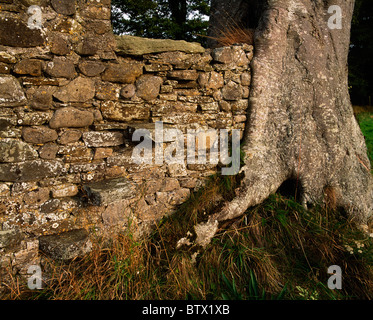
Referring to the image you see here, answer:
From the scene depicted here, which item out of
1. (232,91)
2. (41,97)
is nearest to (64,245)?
(41,97)

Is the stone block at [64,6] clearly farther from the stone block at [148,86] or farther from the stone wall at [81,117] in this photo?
the stone block at [148,86]

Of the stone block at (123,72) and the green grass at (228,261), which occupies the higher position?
the stone block at (123,72)

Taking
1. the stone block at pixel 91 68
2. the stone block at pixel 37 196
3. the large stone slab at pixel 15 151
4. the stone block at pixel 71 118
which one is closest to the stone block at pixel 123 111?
the stone block at pixel 71 118

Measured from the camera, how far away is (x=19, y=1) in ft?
6.47

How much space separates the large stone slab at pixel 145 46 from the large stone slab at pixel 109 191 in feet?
3.75

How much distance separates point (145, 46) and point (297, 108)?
172 cm

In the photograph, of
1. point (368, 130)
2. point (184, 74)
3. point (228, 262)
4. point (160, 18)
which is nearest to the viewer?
point (228, 262)

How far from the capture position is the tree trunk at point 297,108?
9.48 ft

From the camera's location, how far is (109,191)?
7.25 feet

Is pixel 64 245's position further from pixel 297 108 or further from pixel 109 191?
pixel 297 108

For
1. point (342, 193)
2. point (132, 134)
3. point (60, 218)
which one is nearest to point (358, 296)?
point (342, 193)

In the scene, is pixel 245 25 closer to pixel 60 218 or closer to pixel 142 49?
pixel 142 49

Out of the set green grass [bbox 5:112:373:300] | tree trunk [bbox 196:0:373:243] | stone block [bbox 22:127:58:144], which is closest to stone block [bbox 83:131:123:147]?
stone block [bbox 22:127:58:144]

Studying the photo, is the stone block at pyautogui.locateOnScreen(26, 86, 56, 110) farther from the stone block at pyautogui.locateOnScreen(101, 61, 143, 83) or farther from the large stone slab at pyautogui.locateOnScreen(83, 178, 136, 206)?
the large stone slab at pyautogui.locateOnScreen(83, 178, 136, 206)
